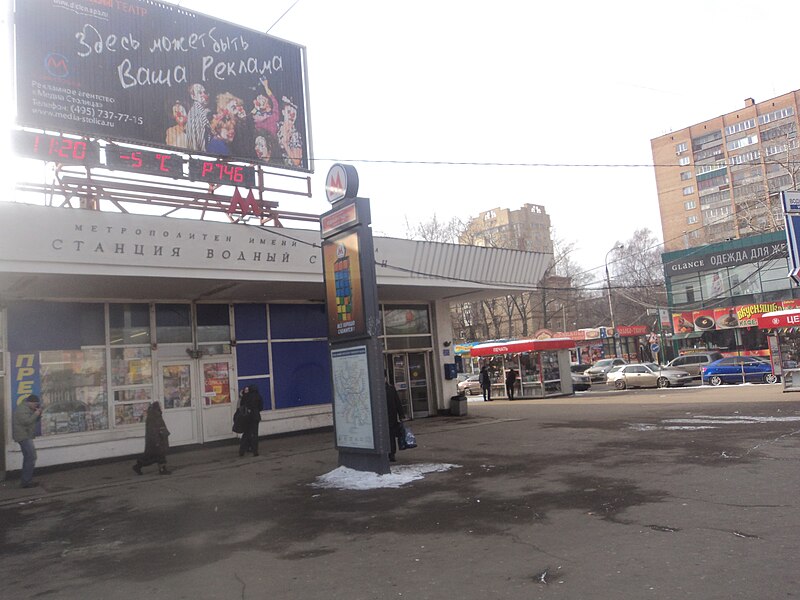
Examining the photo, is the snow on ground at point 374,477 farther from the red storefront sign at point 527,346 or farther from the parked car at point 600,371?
the parked car at point 600,371

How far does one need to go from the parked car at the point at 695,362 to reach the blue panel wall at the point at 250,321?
24097 millimetres

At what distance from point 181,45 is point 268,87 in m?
2.58

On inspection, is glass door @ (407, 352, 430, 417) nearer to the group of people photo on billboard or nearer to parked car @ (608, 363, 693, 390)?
the group of people photo on billboard

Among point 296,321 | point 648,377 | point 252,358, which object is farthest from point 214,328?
point 648,377

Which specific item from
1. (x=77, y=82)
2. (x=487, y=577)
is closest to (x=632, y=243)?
(x=77, y=82)

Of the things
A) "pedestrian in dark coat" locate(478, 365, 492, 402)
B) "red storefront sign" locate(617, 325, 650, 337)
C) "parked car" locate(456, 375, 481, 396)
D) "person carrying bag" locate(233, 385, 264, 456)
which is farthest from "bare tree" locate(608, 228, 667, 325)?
"person carrying bag" locate(233, 385, 264, 456)

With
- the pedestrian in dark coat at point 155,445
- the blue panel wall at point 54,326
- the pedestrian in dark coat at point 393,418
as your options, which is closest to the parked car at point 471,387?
the blue panel wall at point 54,326

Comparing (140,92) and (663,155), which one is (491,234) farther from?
(663,155)

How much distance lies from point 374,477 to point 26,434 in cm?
731

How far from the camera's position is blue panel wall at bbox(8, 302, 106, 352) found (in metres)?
14.6

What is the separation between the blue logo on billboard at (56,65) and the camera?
47.2 feet

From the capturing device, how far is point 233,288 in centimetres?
1577

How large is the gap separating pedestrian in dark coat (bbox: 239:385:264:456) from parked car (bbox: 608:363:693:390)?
24.1 metres

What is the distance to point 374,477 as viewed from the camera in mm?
→ 10406
